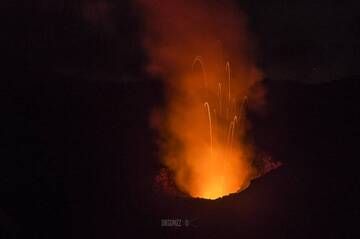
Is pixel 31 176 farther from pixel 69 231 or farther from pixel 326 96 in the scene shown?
pixel 326 96

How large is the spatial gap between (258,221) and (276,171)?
3.06m

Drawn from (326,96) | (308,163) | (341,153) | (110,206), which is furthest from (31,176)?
(326,96)

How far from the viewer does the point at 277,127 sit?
115ft

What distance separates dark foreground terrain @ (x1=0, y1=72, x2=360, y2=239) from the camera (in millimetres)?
21719

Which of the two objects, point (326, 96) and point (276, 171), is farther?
point (326, 96)

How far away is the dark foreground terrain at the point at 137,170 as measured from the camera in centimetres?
2172

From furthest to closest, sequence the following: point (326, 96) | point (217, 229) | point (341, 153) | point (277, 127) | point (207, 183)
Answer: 1. point (326, 96)
2. point (277, 127)
3. point (341, 153)
4. point (207, 183)
5. point (217, 229)

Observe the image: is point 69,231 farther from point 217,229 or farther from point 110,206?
point 217,229

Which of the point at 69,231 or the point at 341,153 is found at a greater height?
the point at 341,153

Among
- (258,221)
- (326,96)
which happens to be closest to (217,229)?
(258,221)

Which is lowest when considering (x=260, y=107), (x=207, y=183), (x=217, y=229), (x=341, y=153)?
(x=217, y=229)

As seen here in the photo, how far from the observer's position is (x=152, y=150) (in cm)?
3041

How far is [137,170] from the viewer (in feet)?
89.6

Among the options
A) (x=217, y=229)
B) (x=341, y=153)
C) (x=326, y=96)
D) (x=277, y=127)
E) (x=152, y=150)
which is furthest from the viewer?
(x=326, y=96)
